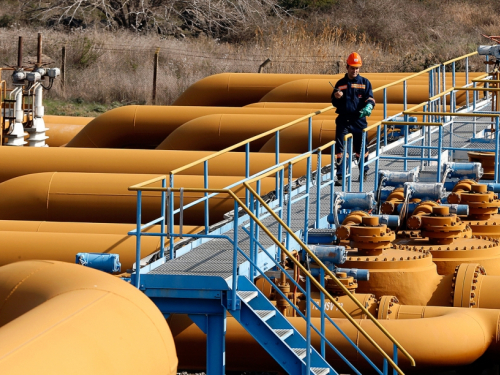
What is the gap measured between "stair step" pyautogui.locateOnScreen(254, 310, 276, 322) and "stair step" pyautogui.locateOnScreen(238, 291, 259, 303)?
13 cm

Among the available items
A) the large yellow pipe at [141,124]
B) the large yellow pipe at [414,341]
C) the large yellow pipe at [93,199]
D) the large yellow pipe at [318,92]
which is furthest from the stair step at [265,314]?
the large yellow pipe at [318,92]

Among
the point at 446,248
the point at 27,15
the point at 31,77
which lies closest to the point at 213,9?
the point at 27,15

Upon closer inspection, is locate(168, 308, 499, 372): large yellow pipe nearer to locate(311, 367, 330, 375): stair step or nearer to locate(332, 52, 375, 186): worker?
locate(311, 367, 330, 375): stair step

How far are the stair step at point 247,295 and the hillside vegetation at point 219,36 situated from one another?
65.4 feet

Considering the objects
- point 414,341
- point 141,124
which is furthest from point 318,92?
point 414,341

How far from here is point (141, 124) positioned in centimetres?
1834

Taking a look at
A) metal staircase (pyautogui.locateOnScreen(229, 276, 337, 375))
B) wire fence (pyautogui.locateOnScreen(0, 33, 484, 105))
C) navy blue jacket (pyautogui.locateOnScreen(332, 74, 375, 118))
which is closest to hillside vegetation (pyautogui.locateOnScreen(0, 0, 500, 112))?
wire fence (pyautogui.locateOnScreen(0, 33, 484, 105))

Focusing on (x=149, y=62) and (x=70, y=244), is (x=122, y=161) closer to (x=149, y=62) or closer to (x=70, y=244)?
(x=70, y=244)

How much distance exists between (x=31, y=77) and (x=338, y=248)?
1369 cm

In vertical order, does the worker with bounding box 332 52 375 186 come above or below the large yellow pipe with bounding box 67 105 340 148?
above

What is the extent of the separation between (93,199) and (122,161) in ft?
5.30

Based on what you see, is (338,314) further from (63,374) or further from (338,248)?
(63,374)

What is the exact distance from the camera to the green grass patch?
2945cm

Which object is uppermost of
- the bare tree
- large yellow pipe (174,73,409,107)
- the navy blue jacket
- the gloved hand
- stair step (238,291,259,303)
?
the bare tree
